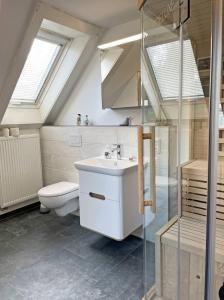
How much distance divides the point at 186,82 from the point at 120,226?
1280mm

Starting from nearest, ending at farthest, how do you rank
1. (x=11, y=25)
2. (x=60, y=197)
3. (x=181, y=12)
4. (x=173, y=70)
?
(x=181, y=12) → (x=173, y=70) → (x=11, y=25) → (x=60, y=197)

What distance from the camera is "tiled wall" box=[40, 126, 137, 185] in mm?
2402

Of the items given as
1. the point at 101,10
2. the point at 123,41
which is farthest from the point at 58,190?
the point at 101,10

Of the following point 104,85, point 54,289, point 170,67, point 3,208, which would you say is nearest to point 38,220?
point 3,208

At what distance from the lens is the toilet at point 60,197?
8.25 ft

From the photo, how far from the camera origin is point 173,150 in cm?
171

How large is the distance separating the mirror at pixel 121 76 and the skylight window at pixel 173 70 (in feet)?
1.87

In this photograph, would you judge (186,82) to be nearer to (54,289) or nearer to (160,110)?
(160,110)

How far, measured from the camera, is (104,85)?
104 inches

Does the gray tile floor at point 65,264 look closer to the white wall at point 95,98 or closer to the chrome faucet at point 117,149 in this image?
the chrome faucet at point 117,149

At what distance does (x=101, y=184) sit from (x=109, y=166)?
176 mm

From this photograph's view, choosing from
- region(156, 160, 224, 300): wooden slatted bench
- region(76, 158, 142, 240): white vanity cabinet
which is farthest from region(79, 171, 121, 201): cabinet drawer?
region(156, 160, 224, 300): wooden slatted bench

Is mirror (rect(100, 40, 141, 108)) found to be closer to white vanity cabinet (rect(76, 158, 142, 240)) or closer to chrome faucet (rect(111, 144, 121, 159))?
chrome faucet (rect(111, 144, 121, 159))

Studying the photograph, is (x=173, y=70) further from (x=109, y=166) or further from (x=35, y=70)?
(x=35, y=70)
